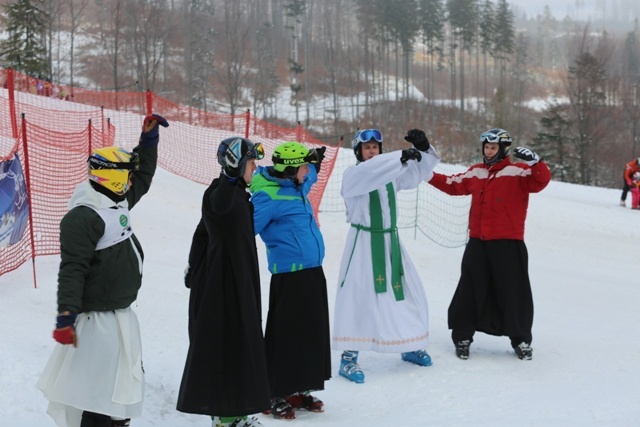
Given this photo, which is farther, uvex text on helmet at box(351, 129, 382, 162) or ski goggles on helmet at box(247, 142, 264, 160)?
uvex text on helmet at box(351, 129, 382, 162)

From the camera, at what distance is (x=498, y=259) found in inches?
239

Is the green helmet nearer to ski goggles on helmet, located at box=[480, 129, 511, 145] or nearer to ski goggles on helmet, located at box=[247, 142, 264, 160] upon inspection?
ski goggles on helmet, located at box=[247, 142, 264, 160]

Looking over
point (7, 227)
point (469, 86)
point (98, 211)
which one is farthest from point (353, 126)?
point (98, 211)

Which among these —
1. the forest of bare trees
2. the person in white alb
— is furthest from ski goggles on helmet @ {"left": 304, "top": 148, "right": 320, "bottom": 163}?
the forest of bare trees

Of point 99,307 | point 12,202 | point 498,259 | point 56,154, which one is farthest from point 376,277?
point 56,154

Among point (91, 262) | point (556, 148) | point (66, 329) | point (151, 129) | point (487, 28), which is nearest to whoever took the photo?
point (66, 329)

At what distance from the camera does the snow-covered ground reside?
14.8 feet

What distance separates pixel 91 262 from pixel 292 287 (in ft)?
5.26

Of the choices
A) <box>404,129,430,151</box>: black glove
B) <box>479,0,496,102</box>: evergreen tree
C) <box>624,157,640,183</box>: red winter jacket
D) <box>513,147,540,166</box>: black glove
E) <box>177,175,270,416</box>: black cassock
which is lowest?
<box>177,175,270,416</box>: black cassock

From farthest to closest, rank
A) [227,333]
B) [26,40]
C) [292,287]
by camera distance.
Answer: [26,40] → [292,287] → [227,333]

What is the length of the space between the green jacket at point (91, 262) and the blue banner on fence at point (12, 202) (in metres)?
3.53

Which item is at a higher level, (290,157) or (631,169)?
(290,157)

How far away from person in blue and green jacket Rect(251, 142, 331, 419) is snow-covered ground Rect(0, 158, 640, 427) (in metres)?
0.24

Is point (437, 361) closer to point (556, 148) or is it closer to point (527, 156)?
point (527, 156)
